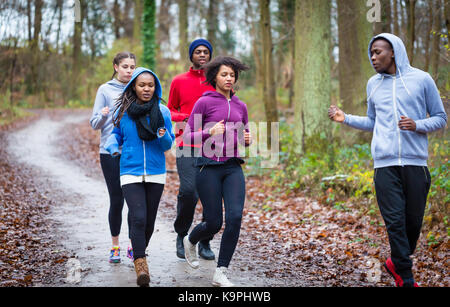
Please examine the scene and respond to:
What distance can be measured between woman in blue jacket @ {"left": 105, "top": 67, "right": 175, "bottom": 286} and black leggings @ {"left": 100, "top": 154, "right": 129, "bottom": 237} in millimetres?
579

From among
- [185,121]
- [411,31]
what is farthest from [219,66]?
[411,31]

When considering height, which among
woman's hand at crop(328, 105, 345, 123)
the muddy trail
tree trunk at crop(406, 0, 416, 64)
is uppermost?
tree trunk at crop(406, 0, 416, 64)

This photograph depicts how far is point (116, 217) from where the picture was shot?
5906 mm

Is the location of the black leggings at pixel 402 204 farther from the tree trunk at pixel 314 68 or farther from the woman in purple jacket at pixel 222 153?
the tree trunk at pixel 314 68

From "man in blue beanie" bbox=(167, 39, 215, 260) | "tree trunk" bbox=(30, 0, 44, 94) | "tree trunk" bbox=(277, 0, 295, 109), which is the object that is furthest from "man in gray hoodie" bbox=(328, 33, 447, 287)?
"tree trunk" bbox=(30, 0, 44, 94)

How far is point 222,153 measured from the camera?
4875 millimetres

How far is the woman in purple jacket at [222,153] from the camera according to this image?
15.7ft

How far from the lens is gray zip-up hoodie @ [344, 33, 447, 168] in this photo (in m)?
4.43

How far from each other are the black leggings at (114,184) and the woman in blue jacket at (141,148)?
0.58 meters

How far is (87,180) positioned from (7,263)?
744cm

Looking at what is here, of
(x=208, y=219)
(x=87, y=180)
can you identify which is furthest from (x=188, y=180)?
(x=87, y=180)

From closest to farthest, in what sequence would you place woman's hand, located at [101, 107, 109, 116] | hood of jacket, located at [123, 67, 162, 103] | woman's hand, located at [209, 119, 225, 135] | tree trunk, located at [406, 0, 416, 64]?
woman's hand, located at [209, 119, 225, 135] → hood of jacket, located at [123, 67, 162, 103] → woman's hand, located at [101, 107, 109, 116] → tree trunk, located at [406, 0, 416, 64]

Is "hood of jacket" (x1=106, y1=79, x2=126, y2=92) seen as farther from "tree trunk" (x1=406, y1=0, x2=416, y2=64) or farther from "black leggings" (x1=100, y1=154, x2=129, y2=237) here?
→ "tree trunk" (x1=406, y1=0, x2=416, y2=64)

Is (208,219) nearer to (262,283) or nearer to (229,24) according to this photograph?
(262,283)
